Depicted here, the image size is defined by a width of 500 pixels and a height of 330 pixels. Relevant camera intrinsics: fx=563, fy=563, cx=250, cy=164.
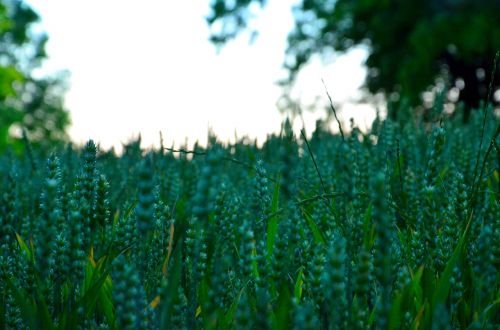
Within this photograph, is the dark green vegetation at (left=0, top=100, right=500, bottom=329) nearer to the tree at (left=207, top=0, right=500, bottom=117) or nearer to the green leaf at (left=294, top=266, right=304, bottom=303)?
the green leaf at (left=294, top=266, right=304, bottom=303)

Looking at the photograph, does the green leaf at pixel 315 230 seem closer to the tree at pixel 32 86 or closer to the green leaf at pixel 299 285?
the green leaf at pixel 299 285

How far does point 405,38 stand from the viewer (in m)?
19.3

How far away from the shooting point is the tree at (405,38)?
15.7 meters

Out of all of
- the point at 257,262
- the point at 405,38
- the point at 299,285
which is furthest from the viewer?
the point at 405,38

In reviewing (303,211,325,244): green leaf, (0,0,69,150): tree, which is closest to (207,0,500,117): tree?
(303,211,325,244): green leaf

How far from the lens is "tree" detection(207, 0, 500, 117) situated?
617 inches

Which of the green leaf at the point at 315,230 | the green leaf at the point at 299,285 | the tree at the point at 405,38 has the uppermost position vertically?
the tree at the point at 405,38

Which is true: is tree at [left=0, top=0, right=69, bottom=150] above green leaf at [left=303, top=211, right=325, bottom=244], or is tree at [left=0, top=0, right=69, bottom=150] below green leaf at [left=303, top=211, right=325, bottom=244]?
above

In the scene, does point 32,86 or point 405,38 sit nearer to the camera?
point 405,38

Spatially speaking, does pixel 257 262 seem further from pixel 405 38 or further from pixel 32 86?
pixel 32 86

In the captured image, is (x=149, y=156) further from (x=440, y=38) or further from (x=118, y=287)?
(x=440, y=38)

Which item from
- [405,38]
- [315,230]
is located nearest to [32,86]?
[405,38]

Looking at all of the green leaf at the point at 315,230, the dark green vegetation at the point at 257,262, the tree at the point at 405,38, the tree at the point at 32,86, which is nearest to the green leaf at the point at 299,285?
the dark green vegetation at the point at 257,262

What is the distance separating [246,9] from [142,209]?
65.0 feet
